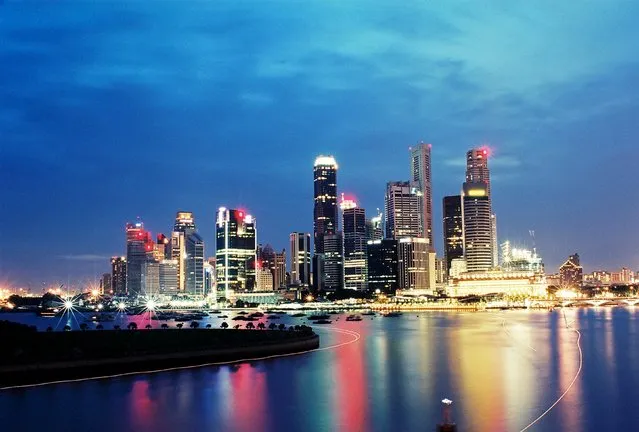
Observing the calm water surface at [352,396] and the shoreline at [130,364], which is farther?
the shoreline at [130,364]

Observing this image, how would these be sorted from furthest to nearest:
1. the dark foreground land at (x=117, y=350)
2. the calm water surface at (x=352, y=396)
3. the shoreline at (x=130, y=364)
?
1. the dark foreground land at (x=117, y=350)
2. the shoreline at (x=130, y=364)
3. the calm water surface at (x=352, y=396)

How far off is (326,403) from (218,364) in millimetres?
14951

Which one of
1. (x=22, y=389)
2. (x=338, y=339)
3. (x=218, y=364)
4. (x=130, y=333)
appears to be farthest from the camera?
(x=338, y=339)

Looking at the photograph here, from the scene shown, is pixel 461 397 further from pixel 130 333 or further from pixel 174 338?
pixel 130 333

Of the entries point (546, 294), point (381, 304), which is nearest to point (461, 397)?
point (381, 304)

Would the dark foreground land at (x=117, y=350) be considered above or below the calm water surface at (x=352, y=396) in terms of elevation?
above

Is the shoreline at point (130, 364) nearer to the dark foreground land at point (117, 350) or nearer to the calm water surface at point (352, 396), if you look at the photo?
the dark foreground land at point (117, 350)

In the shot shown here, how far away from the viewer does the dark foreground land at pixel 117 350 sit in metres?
34.5

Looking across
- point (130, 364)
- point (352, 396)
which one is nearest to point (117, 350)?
point (130, 364)

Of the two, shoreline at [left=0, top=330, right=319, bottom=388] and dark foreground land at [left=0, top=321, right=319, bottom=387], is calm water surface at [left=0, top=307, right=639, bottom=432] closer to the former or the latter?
shoreline at [left=0, top=330, right=319, bottom=388]

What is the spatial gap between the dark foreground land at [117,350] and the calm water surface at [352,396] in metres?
2.09

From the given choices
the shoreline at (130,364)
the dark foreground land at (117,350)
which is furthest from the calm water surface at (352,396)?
the dark foreground land at (117,350)

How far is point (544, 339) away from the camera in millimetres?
60969

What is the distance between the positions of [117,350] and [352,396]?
1594 centimetres
